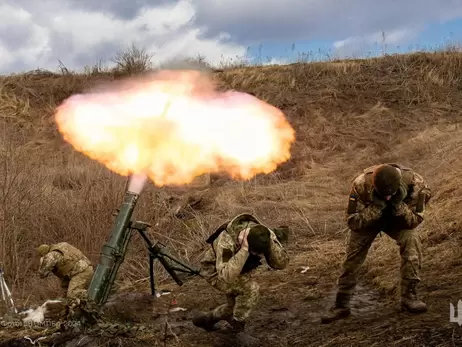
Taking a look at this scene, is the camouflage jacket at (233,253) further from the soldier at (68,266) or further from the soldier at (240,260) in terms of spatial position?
the soldier at (68,266)

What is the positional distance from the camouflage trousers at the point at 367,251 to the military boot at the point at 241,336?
1.03 meters

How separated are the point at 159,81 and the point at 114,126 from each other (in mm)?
743

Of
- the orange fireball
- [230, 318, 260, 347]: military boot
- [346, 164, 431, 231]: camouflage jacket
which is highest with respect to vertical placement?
the orange fireball

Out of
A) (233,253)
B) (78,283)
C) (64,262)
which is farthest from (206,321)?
(64,262)

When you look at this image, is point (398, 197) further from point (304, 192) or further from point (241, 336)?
point (304, 192)

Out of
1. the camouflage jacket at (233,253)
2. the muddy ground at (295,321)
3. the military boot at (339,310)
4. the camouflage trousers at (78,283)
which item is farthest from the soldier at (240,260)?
the camouflage trousers at (78,283)

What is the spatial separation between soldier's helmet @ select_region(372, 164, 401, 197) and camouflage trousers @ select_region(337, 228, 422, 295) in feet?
1.70

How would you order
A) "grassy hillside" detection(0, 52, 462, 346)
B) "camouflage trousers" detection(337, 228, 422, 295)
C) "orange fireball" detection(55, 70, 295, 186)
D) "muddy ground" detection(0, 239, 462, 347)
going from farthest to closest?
1. "orange fireball" detection(55, 70, 295, 186)
2. "grassy hillside" detection(0, 52, 462, 346)
3. "camouflage trousers" detection(337, 228, 422, 295)
4. "muddy ground" detection(0, 239, 462, 347)

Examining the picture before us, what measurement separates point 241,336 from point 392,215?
5.70 feet

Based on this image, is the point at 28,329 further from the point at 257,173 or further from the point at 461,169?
the point at 257,173

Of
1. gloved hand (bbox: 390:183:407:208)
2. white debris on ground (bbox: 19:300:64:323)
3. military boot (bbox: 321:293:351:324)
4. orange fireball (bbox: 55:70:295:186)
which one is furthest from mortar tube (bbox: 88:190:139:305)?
gloved hand (bbox: 390:183:407:208)

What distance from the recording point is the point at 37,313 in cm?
637

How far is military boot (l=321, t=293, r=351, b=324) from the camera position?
5.60m

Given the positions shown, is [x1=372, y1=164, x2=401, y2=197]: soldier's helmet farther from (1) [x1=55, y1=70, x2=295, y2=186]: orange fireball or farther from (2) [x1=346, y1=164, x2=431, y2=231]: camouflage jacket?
(1) [x1=55, y1=70, x2=295, y2=186]: orange fireball
